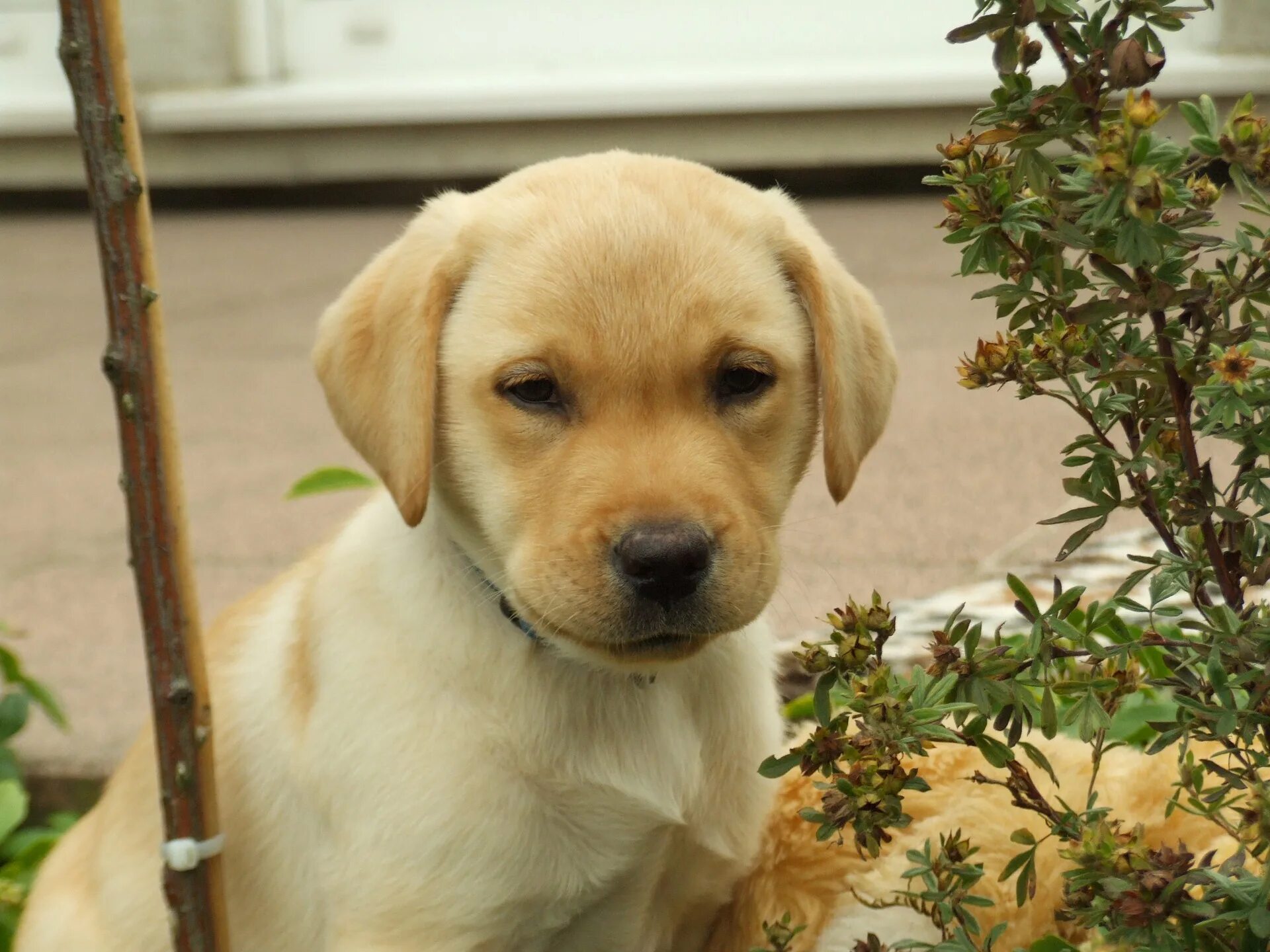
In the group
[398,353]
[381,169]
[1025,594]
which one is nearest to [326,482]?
[398,353]

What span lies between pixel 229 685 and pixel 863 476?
3127 mm

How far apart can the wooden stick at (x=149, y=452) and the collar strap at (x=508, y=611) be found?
42 centimetres

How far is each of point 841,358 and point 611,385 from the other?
1.35 ft

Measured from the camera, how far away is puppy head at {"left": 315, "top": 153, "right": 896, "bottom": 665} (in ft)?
6.31

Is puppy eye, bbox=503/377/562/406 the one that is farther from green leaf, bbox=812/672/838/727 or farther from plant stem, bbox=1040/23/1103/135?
plant stem, bbox=1040/23/1103/135

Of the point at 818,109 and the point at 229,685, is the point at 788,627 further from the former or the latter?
the point at 818,109

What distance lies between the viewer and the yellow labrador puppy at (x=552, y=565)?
6.48ft

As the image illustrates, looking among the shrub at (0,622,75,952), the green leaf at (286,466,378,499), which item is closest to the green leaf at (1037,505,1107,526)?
the green leaf at (286,466,378,499)

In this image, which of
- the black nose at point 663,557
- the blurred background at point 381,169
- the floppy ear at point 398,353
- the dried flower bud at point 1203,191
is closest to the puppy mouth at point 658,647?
the black nose at point 663,557

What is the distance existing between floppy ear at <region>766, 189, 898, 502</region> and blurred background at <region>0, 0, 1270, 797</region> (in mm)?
2465

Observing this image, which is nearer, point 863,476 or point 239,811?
point 239,811

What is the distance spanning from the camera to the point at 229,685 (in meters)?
2.50

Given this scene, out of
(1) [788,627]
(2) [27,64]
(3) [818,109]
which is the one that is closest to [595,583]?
(1) [788,627]

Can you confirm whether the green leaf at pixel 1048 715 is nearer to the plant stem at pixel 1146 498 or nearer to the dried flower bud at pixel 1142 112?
the plant stem at pixel 1146 498
